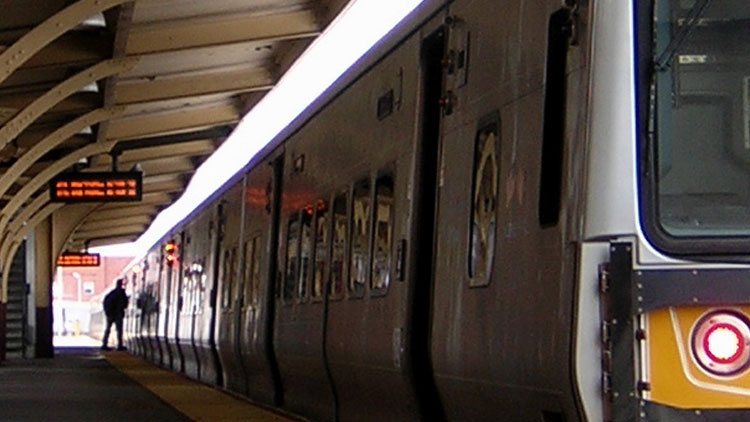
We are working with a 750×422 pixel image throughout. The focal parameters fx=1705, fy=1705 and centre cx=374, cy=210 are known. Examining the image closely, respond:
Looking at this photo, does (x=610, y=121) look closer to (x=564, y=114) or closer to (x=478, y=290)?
(x=564, y=114)

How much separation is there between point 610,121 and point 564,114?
54 centimetres

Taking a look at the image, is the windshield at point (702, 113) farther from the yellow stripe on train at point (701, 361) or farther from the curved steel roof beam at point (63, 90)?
the curved steel roof beam at point (63, 90)

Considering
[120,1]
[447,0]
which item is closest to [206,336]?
[120,1]

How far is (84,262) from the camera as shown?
4891 cm

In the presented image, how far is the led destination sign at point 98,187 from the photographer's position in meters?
28.1

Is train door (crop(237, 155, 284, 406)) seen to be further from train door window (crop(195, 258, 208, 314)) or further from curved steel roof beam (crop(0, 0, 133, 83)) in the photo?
train door window (crop(195, 258, 208, 314))

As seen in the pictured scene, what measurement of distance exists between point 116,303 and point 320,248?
107 feet

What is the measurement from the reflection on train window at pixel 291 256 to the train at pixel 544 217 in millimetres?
1980

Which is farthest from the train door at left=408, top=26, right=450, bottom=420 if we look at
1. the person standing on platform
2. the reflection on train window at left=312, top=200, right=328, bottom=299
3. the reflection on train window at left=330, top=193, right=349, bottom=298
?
the person standing on platform

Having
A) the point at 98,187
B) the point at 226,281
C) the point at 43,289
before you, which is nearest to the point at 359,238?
the point at 226,281

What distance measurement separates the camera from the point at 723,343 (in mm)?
5434

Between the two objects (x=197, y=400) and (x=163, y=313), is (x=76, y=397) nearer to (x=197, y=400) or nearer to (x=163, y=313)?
(x=197, y=400)

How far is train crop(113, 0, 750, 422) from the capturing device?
5469 mm

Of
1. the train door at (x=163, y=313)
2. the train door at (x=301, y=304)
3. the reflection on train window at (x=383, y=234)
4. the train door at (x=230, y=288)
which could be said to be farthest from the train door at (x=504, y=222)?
the train door at (x=163, y=313)
